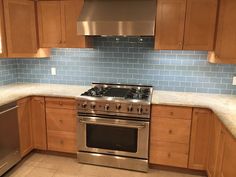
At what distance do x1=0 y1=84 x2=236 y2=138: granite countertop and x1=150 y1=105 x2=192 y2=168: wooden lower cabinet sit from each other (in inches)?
4.6

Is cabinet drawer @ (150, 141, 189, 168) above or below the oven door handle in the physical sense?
below

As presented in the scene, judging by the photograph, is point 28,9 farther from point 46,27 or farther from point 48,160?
point 48,160

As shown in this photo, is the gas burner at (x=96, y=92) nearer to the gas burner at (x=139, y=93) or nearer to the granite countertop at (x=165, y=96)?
the granite countertop at (x=165, y=96)

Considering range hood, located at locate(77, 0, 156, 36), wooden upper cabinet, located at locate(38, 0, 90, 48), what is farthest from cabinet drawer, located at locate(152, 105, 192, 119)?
wooden upper cabinet, located at locate(38, 0, 90, 48)

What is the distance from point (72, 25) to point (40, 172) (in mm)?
1955

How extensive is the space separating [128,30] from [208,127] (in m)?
1.46

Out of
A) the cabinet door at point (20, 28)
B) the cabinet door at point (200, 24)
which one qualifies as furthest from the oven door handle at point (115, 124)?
the cabinet door at point (20, 28)

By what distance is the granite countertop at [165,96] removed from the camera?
2.27 m

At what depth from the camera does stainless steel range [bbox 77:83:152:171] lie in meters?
2.56

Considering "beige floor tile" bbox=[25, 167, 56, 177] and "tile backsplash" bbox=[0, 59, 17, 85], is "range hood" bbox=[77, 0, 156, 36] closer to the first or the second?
"tile backsplash" bbox=[0, 59, 17, 85]

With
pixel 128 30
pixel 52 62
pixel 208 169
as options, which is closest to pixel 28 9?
pixel 52 62

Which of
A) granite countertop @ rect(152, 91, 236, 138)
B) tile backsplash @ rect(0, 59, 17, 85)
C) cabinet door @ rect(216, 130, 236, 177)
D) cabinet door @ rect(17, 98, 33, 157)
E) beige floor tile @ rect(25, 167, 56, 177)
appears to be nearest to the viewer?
cabinet door @ rect(216, 130, 236, 177)

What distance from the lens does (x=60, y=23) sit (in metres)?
2.91

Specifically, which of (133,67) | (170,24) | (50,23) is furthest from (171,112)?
(50,23)
